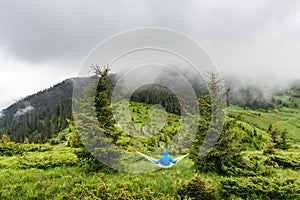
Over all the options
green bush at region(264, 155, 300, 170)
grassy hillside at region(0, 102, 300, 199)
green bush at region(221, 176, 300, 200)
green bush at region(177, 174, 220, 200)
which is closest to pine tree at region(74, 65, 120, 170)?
grassy hillside at region(0, 102, 300, 199)

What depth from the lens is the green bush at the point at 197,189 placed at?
10.3m

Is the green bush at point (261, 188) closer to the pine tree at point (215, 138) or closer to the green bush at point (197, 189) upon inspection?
the green bush at point (197, 189)

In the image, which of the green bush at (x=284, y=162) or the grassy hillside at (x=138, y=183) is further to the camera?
the green bush at (x=284, y=162)

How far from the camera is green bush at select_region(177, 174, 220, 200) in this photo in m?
10.3

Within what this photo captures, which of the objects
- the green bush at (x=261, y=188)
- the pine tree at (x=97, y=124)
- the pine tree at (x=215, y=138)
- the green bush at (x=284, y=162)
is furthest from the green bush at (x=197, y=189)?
the green bush at (x=284, y=162)

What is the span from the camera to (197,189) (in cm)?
1036

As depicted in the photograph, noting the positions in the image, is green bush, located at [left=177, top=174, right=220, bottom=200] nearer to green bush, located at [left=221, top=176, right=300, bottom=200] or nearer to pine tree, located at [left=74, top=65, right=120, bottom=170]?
green bush, located at [left=221, top=176, right=300, bottom=200]

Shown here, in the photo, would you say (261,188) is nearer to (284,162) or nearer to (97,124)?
(284,162)

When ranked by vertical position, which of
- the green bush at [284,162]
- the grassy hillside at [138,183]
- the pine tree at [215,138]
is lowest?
the green bush at [284,162]

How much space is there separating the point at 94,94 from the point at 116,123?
207cm

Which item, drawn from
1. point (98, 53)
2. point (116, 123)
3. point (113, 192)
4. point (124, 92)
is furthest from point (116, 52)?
point (113, 192)

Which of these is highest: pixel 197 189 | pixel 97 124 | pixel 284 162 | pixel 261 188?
pixel 97 124

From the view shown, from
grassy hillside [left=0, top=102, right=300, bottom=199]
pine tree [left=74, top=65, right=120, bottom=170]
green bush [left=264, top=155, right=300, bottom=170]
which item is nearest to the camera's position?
grassy hillside [left=0, top=102, right=300, bottom=199]

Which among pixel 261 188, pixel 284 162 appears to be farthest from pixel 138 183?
pixel 284 162
